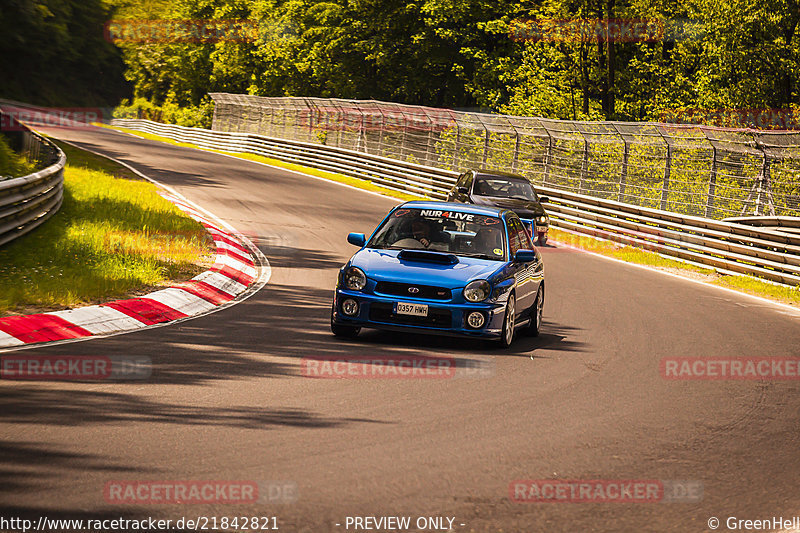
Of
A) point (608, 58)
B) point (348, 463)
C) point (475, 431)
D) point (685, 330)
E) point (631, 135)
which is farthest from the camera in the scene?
point (608, 58)

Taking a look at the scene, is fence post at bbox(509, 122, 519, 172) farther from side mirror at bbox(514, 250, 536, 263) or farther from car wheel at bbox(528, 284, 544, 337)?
side mirror at bbox(514, 250, 536, 263)

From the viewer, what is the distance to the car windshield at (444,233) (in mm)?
10969

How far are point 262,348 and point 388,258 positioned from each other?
6.20 ft

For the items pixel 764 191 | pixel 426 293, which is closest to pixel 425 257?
pixel 426 293

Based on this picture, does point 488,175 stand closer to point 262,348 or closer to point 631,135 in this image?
point 631,135

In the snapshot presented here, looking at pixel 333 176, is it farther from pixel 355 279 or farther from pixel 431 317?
pixel 431 317

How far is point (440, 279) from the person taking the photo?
32.7ft

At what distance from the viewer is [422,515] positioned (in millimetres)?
4859

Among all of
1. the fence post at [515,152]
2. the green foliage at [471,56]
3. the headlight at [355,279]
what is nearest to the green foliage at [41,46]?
the green foliage at [471,56]

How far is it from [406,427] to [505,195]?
17.1 metres

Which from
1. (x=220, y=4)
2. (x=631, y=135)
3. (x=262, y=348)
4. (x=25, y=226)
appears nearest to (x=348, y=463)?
(x=262, y=348)

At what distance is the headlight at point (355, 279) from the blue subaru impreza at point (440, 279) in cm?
1

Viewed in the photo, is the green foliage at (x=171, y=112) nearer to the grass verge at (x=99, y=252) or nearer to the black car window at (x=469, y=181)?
the black car window at (x=469, y=181)

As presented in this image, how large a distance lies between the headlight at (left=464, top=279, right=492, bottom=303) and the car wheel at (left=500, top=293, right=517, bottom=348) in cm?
31
